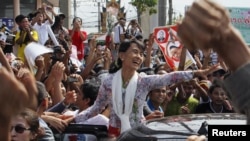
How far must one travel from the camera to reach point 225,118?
4371 millimetres

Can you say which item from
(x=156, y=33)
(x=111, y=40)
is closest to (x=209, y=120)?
(x=156, y=33)

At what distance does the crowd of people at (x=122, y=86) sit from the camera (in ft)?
4.79

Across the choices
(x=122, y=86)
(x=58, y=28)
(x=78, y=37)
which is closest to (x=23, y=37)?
(x=58, y=28)

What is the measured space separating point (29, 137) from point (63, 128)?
1890mm

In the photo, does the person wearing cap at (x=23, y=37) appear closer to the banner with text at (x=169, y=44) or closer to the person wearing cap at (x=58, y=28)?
the banner with text at (x=169, y=44)

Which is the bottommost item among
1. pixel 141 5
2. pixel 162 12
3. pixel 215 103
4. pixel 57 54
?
pixel 215 103

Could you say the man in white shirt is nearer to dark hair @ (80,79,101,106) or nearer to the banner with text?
the banner with text

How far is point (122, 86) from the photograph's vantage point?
5.71 metres

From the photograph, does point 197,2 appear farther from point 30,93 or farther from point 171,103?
point 171,103

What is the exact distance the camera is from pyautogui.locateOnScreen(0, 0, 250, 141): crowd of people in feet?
4.79

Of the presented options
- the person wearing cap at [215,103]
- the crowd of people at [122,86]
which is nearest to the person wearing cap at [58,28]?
the crowd of people at [122,86]

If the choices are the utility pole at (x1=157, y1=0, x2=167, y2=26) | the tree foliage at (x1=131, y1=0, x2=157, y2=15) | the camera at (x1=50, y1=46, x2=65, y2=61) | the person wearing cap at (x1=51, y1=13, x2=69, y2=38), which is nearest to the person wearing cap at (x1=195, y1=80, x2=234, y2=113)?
the camera at (x1=50, y1=46, x2=65, y2=61)

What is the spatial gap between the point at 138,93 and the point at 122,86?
158 mm

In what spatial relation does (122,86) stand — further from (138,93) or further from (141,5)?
(141,5)
